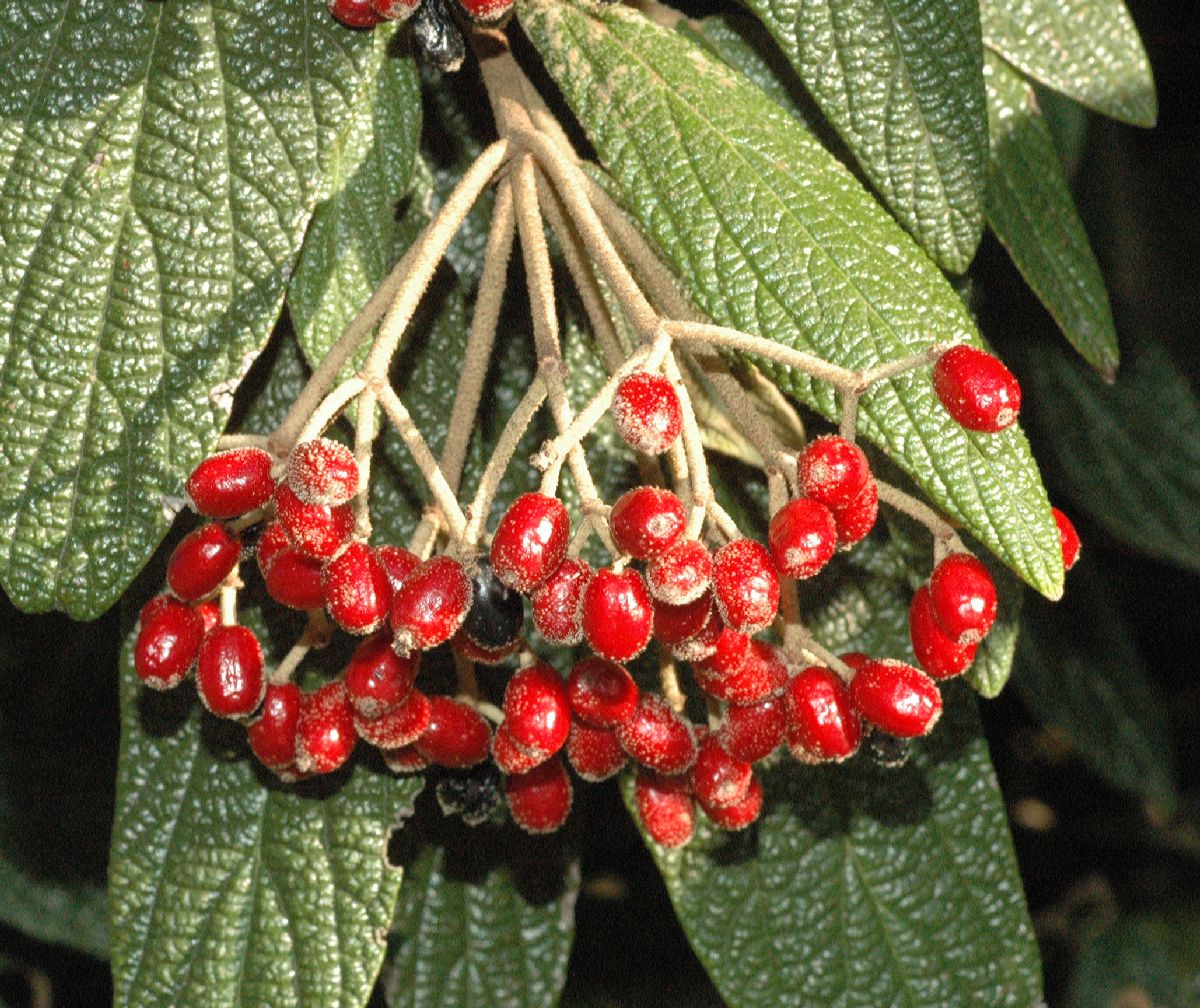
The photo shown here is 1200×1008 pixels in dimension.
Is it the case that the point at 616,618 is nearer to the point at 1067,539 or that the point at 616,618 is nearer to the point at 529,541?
the point at 529,541

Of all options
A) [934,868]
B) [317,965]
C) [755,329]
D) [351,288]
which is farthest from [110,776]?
[755,329]

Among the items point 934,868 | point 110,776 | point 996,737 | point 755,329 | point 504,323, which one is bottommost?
point 996,737

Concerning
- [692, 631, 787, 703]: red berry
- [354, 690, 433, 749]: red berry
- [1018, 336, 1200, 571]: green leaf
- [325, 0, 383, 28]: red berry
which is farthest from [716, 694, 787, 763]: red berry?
[1018, 336, 1200, 571]: green leaf

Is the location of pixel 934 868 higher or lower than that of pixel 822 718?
lower

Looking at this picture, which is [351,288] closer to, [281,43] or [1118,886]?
[281,43]

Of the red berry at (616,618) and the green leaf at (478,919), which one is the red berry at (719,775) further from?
the green leaf at (478,919)

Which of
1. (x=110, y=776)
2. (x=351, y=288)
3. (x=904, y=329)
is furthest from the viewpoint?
(x=110, y=776)

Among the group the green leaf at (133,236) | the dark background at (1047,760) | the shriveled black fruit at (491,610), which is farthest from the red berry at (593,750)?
the dark background at (1047,760)
